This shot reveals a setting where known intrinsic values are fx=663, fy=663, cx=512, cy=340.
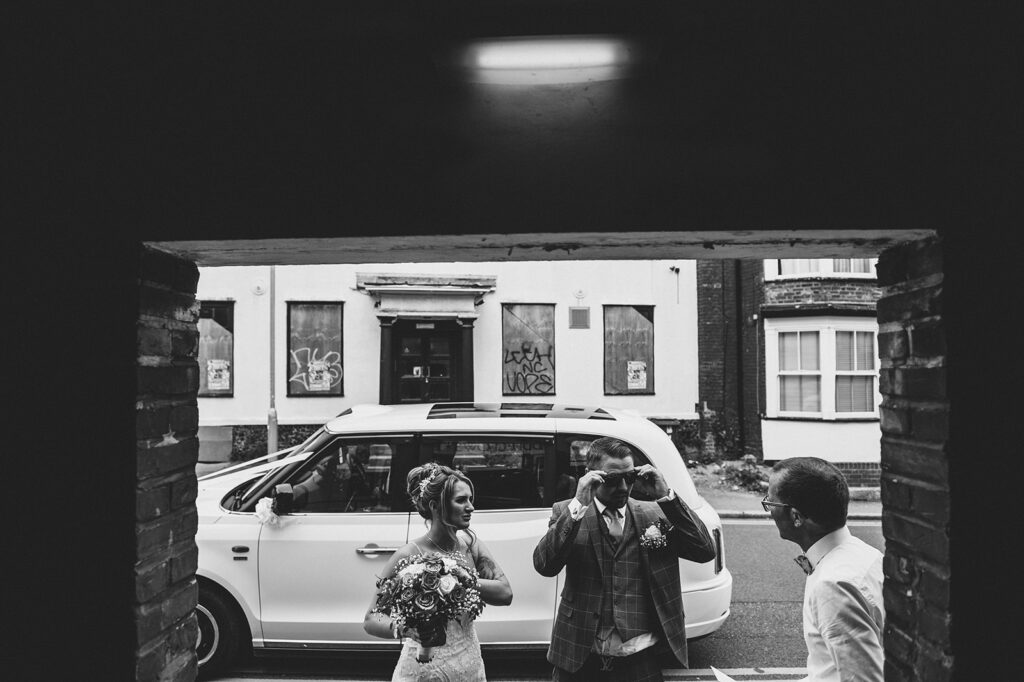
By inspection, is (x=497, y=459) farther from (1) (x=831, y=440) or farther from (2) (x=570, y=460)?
(1) (x=831, y=440)

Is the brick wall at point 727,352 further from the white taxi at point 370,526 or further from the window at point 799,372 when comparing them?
the white taxi at point 370,526

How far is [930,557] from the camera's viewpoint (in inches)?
70.2

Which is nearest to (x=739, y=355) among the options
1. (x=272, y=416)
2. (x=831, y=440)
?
(x=831, y=440)

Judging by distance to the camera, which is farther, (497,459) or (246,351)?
(246,351)

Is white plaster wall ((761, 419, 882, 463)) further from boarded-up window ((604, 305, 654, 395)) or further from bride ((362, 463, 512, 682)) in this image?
bride ((362, 463, 512, 682))

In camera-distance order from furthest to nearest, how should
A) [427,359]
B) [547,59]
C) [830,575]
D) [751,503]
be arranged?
1. [427,359]
2. [751,503]
3. [830,575]
4. [547,59]

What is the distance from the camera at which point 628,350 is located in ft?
51.6

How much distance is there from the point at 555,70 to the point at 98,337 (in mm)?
1485

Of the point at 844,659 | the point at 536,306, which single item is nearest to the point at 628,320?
the point at 536,306

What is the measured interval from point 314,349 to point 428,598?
1284 cm

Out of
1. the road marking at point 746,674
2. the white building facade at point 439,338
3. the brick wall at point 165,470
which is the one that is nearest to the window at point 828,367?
the white building facade at point 439,338

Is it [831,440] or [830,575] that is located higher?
[830,575]

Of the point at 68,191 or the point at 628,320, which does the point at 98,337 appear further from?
the point at 628,320

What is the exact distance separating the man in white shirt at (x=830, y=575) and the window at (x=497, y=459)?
2428 millimetres
